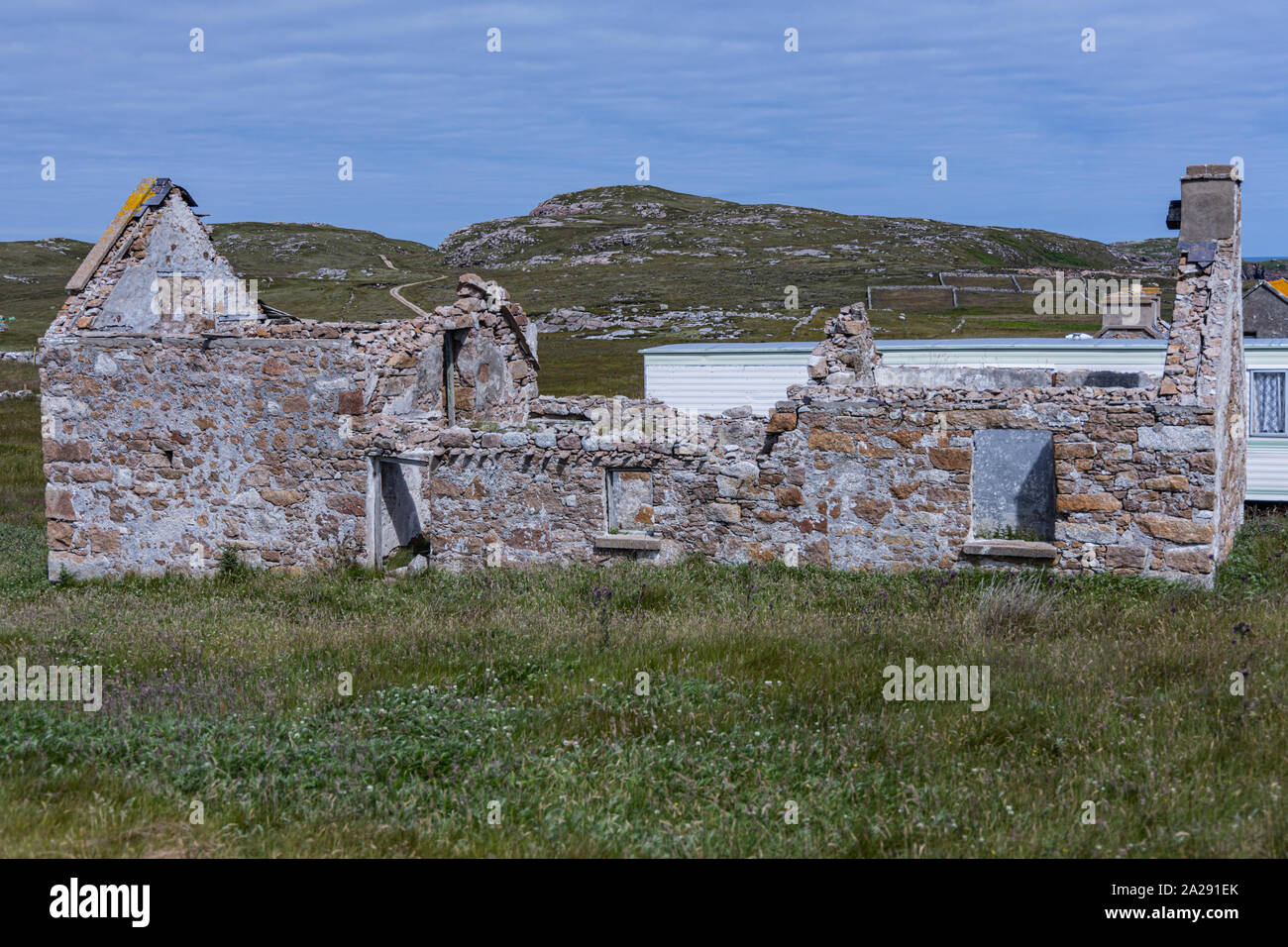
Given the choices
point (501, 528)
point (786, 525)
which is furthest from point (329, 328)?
point (786, 525)

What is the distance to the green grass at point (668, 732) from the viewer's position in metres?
5.91

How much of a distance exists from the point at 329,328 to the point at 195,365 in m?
2.29

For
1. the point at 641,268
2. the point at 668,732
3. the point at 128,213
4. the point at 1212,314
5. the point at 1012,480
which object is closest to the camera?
the point at 668,732

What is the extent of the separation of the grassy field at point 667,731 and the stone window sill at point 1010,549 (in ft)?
3.83

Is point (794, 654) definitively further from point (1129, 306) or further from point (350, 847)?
point (1129, 306)

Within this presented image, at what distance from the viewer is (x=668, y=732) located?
24.8ft

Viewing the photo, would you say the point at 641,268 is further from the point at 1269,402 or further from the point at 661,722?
the point at 661,722

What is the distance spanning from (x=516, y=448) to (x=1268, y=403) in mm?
13526

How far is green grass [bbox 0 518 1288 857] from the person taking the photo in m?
5.91

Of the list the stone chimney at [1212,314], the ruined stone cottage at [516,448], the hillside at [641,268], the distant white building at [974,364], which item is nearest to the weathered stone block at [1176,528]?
the ruined stone cottage at [516,448]

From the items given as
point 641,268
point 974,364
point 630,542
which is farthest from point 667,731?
point 641,268

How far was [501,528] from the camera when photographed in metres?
15.5

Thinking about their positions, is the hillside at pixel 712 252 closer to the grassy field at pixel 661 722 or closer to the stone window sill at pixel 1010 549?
the stone window sill at pixel 1010 549

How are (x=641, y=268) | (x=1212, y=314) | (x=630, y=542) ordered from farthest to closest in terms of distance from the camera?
1. (x=641, y=268)
2. (x=630, y=542)
3. (x=1212, y=314)
